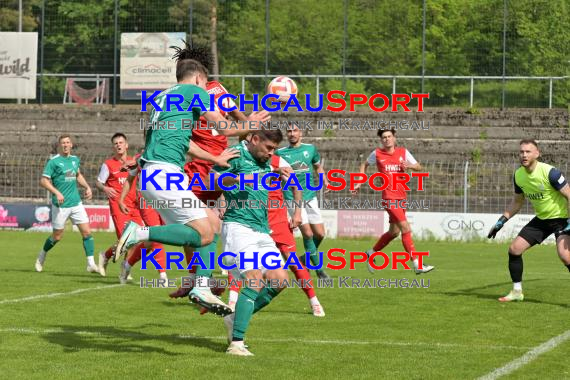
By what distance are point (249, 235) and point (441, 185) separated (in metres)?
17.8

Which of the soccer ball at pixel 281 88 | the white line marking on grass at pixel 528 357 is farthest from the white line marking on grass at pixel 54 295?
the white line marking on grass at pixel 528 357

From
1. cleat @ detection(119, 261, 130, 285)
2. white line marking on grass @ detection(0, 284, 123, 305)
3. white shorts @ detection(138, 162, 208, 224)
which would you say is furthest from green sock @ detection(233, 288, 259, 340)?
cleat @ detection(119, 261, 130, 285)

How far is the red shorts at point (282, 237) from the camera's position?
465 inches

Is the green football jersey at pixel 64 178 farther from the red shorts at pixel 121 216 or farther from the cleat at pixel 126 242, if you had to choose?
the cleat at pixel 126 242

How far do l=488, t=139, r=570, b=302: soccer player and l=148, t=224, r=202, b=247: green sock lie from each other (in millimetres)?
5355

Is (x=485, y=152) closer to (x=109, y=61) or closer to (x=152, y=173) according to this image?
(x=109, y=61)

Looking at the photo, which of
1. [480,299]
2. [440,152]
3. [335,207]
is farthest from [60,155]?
[440,152]

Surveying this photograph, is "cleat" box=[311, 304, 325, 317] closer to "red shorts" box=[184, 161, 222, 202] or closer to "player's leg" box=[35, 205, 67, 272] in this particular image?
"red shorts" box=[184, 161, 222, 202]

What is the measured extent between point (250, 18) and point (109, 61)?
5634 millimetres

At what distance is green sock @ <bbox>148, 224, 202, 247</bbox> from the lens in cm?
864

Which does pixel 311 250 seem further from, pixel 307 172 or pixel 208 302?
pixel 208 302

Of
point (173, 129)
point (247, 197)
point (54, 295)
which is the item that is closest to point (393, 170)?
point (54, 295)

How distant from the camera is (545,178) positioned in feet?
41.3

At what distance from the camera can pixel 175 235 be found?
8641 millimetres
